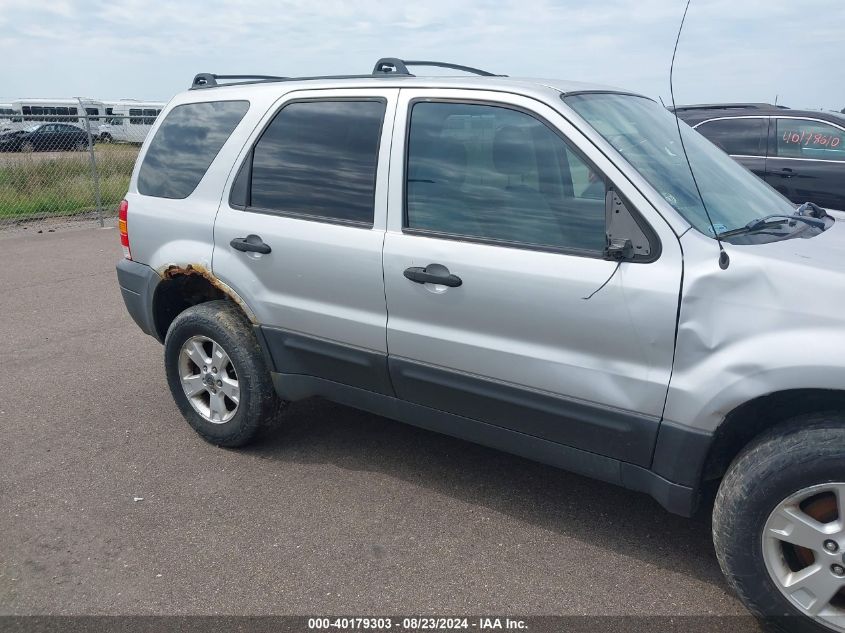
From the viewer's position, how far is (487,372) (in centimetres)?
323

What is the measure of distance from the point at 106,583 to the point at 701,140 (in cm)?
330

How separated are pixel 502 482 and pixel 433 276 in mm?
1220

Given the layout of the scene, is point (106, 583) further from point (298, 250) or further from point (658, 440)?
point (658, 440)

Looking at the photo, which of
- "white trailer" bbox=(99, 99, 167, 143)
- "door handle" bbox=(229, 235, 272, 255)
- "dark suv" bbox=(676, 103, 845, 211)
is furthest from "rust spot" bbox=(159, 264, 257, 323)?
"white trailer" bbox=(99, 99, 167, 143)

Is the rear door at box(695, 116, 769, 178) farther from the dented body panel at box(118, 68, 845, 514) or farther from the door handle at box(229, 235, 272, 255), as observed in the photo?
the door handle at box(229, 235, 272, 255)

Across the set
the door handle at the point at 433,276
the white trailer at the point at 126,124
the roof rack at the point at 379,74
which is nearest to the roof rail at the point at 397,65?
the roof rack at the point at 379,74

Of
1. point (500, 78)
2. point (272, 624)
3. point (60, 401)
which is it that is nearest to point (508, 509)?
point (272, 624)

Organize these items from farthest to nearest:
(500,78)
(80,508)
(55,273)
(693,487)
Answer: (55,273) < (80,508) < (500,78) < (693,487)

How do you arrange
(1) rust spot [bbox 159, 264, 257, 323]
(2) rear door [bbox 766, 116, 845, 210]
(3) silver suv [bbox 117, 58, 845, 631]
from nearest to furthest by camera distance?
(3) silver suv [bbox 117, 58, 845, 631]
(1) rust spot [bbox 159, 264, 257, 323]
(2) rear door [bbox 766, 116, 845, 210]

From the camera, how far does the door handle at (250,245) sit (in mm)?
3797

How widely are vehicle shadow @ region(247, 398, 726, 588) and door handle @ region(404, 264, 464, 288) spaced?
113cm

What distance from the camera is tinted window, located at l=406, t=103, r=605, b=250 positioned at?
9.90ft

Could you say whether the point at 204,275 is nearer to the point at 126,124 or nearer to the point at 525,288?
the point at 525,288

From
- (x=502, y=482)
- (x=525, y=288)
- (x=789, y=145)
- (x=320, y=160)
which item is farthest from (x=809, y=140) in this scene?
(x=525, y=288)
